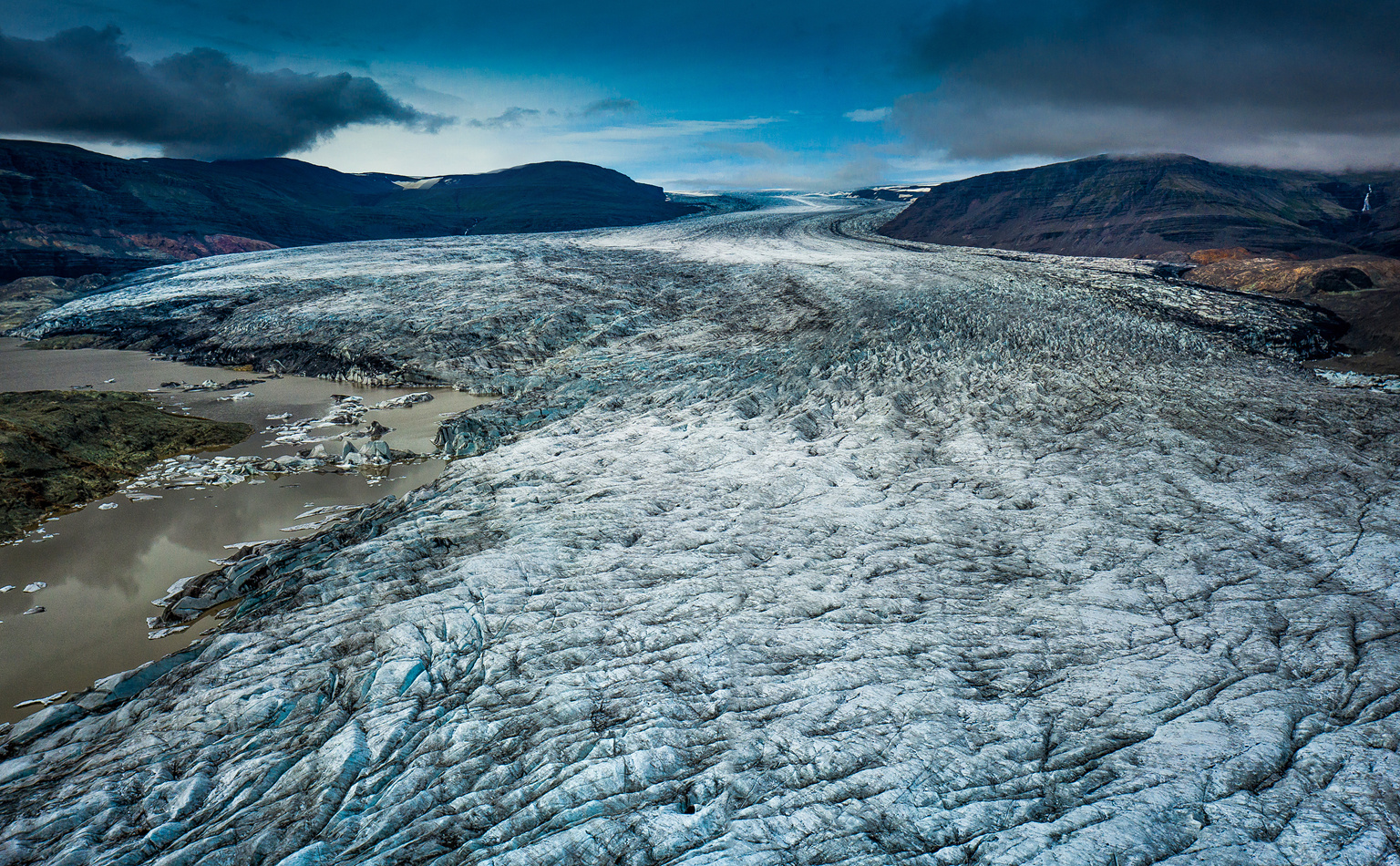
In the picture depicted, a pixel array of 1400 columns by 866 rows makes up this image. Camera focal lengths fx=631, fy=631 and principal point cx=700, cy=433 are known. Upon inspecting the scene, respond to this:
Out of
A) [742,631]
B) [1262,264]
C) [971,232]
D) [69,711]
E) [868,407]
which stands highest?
[971,232]

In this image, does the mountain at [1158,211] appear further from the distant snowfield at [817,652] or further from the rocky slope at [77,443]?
the rocky slope at [77,443]

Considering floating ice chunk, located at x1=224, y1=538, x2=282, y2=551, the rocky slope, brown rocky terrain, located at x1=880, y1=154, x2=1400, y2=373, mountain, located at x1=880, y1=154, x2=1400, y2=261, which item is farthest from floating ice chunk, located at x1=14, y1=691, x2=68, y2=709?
mountain, located at x1=880, y1=154, x2=1400, y2=261

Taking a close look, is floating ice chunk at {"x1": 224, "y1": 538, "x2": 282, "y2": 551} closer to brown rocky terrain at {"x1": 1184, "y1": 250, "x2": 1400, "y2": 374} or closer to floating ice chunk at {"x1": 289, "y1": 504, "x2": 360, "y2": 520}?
floating ice chunk at {"x1": 289, "y1": 504, "x2": 360, "y2": 520}

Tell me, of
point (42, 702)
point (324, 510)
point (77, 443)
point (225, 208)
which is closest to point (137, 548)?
point (324, 510)

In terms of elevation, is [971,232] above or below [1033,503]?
above

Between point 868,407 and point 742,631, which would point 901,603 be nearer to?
point 742,631

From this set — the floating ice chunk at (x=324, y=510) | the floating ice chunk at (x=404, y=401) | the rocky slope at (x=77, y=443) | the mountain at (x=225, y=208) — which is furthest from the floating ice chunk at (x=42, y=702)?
the mountain at (x=225, y=208)

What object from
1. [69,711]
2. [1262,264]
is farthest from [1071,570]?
[1262,264]
